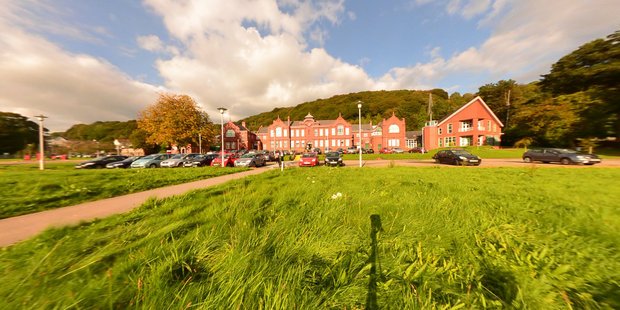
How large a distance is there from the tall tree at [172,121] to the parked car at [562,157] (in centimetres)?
5387

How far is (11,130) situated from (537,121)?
11967 cm

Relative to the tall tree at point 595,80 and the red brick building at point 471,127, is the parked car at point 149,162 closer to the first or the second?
the tall tree at point 595,80

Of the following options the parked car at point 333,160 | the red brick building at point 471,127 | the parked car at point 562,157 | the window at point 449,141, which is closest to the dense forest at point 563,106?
the red brick building at point 471,127

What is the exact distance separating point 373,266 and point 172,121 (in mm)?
52349

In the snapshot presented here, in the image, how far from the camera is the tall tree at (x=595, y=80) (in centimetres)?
2206

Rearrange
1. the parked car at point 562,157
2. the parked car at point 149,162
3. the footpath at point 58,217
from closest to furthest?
the footpath at point 58,217 → the parked car at point 562,157 → the parked car at point 149,162

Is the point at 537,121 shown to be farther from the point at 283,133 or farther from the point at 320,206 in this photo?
the point at 283,133

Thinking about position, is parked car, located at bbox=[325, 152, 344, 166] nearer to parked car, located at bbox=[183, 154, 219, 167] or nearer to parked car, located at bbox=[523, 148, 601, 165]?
parked car, located at bbox=[183, 154, 219, 167]

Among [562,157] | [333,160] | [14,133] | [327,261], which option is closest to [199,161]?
[333,160]

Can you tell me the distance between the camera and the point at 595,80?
94.1 feet

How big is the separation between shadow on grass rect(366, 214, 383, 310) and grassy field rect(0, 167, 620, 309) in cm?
1

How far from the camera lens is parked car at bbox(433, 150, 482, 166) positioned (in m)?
20.4

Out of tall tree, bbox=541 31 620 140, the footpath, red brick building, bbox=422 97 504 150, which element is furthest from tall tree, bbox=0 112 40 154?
tall tree, bbox=541 31 620 140

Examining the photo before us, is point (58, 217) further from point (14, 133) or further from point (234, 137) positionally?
point (14, 133)
